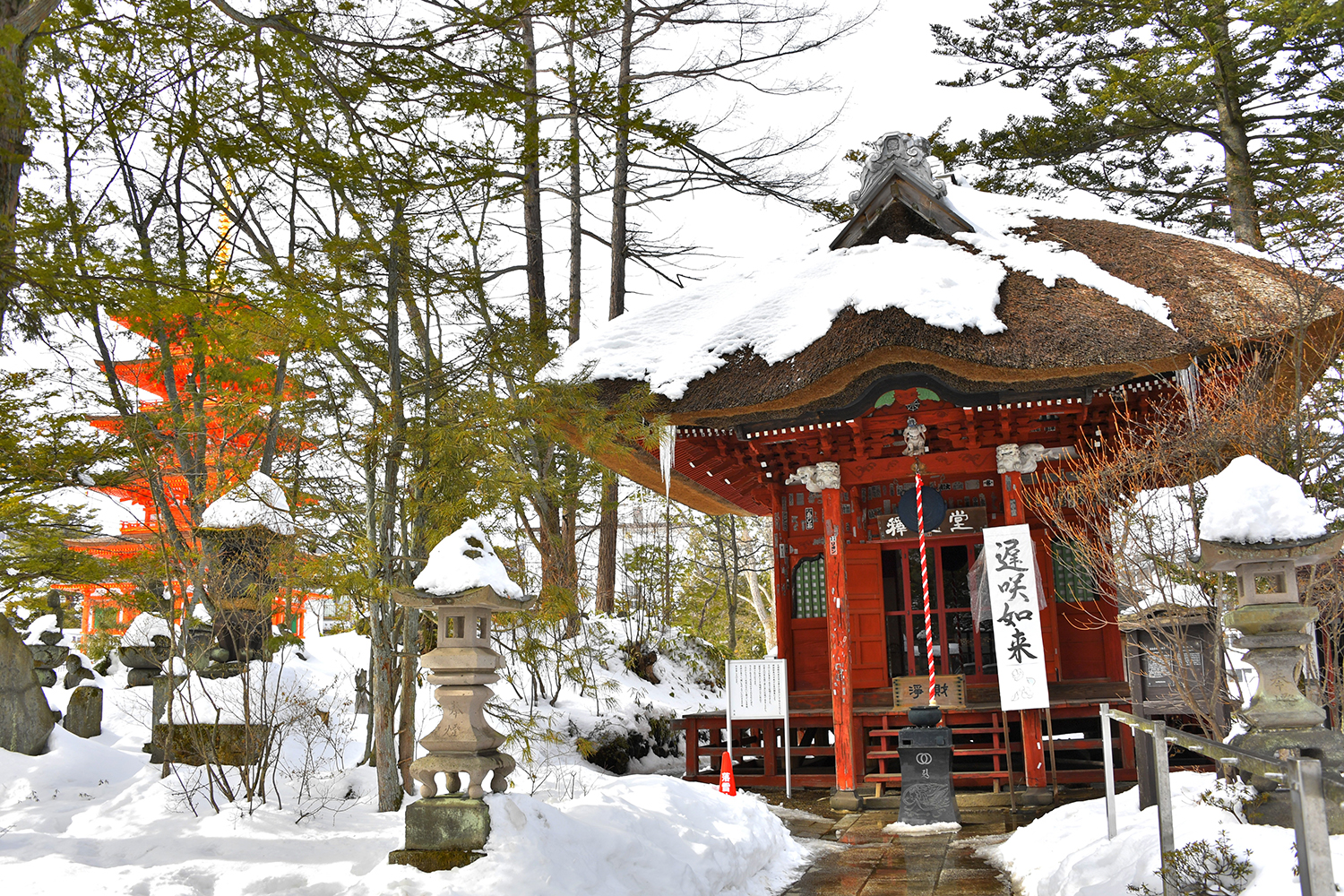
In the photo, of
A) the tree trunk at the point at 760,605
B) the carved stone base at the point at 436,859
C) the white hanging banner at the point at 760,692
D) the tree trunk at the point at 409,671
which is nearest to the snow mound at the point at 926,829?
the white hanging banner at the point at 760,692

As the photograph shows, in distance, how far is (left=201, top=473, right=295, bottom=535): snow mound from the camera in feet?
25.5

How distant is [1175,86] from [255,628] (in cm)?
1350

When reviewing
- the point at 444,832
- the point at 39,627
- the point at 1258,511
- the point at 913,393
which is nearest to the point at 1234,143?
the point at 913,393

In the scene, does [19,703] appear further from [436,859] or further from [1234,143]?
[1234,143]

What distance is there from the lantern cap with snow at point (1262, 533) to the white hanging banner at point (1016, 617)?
13.6 feet

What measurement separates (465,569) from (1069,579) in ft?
22.3

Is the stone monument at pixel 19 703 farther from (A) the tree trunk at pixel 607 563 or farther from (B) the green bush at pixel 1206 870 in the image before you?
(B) the green bush at pixel 1206 870

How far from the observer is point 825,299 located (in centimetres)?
837

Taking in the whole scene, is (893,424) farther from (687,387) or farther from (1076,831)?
(1076,831)

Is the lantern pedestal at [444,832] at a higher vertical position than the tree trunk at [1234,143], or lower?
lower

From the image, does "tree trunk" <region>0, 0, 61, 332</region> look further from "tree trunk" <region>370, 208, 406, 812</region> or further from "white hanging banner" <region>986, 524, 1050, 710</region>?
"white hanging banner" <region>986, 524, 1050, 710</region>

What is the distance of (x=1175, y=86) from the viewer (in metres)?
12.7

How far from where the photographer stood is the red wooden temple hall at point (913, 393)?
7.52 meters

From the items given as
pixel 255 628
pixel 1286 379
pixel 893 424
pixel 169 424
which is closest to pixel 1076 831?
pixel 893 424
